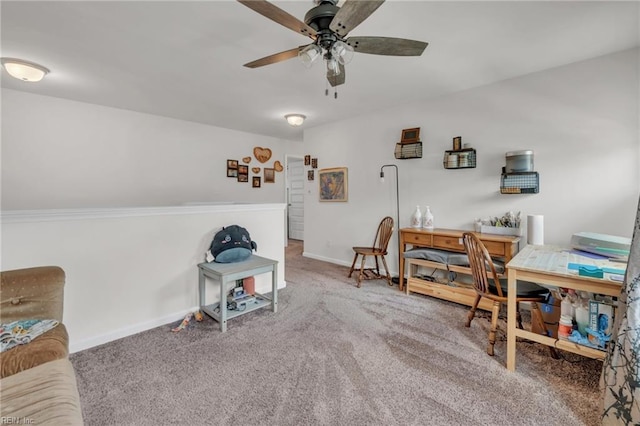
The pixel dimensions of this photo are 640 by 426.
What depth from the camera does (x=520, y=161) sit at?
9.04 feet

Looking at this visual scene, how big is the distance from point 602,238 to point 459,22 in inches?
78.3

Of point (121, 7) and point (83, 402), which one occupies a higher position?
point (121, 7)

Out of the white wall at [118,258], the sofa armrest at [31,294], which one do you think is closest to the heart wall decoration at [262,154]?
the white wall at [118,258]

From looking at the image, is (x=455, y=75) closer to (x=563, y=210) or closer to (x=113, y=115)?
(x=563, y=210)

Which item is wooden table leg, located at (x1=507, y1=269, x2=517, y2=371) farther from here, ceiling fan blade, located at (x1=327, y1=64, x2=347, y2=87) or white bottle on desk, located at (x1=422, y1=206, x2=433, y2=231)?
ceiling fan blade, located at (x1=327, y1=64, x2=347, y2=87)

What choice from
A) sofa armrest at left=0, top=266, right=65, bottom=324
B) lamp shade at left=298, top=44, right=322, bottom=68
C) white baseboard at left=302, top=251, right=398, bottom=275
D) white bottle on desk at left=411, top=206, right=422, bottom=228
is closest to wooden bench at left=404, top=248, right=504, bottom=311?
white bottle on desk at left=411, top=206, right=422, bottom=228

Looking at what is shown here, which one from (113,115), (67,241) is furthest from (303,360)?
(113,115)

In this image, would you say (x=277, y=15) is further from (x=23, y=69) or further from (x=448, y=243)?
(x=23, y=69)

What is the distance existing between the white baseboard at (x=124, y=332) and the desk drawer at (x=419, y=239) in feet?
8.10

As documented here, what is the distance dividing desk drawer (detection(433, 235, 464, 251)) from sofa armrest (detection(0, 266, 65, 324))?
3284mm

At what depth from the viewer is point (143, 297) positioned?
2.37 m

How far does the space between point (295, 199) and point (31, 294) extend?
18.5 ft

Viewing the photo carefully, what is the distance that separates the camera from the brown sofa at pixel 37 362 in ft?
3.28

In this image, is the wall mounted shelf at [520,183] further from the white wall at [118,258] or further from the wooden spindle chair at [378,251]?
the white wall at [118,258]
